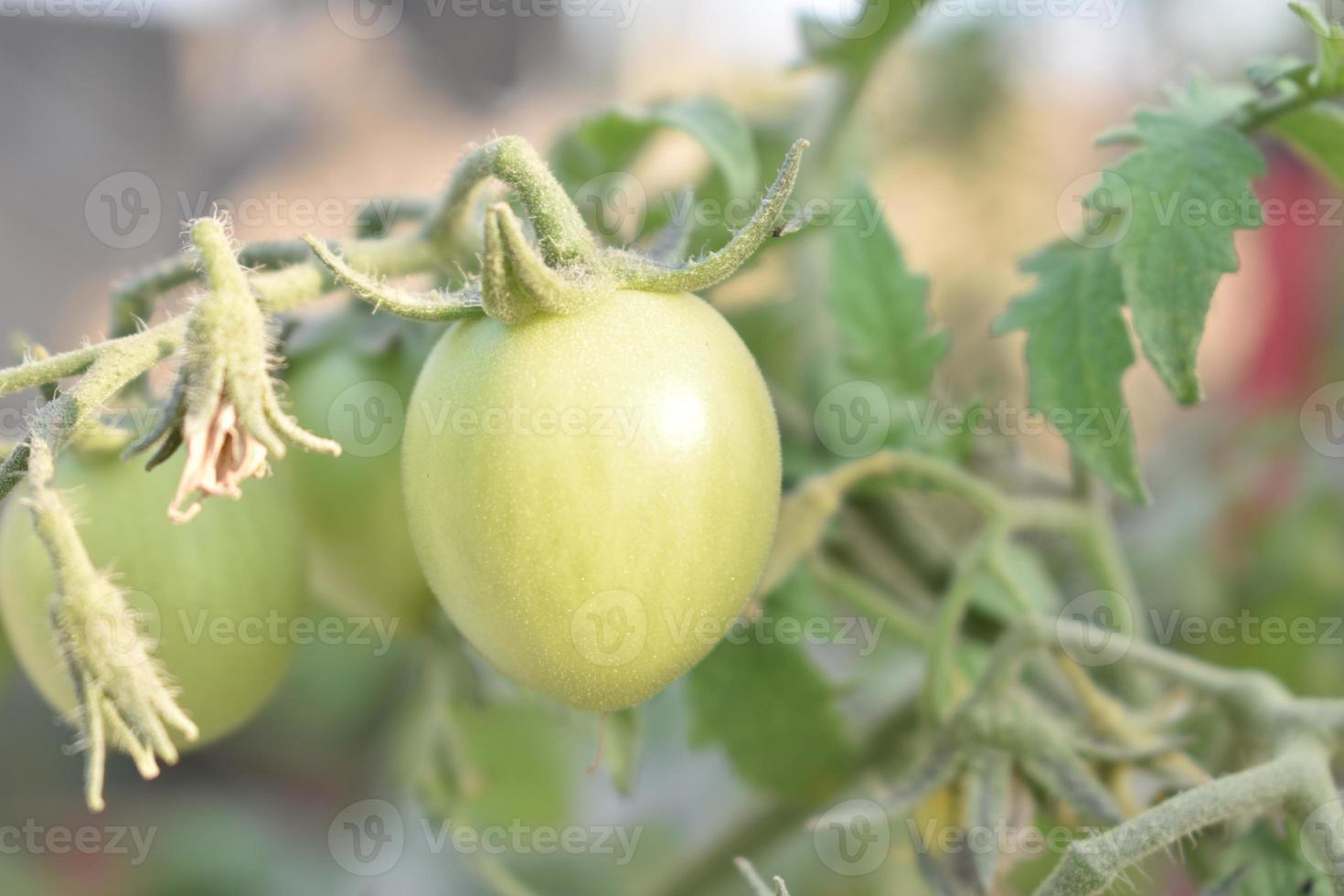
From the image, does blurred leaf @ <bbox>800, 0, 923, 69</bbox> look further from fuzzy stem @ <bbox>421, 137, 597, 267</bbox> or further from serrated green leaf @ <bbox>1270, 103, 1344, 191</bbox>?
fuzzy stem @ <bbox>421, 137, 597, 267</bbox>

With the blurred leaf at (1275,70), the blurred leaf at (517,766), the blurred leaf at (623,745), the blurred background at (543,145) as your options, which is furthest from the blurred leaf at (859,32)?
the blurred leaf at (517,766)

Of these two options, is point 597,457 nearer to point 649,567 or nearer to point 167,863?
point 649,567

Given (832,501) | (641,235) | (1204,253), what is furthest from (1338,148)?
(641,235)

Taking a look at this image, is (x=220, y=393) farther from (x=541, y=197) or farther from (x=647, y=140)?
(x=647, y=140)

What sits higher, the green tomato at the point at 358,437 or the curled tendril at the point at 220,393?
the curled tendril at the point at 220,393

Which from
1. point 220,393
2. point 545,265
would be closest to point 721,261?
point 545,265

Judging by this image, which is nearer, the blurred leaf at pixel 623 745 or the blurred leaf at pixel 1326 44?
the blurred leaf at pixel 1326 44

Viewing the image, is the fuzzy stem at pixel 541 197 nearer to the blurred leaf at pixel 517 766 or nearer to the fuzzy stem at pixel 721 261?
the fuzzy stem at pixel 721 261
